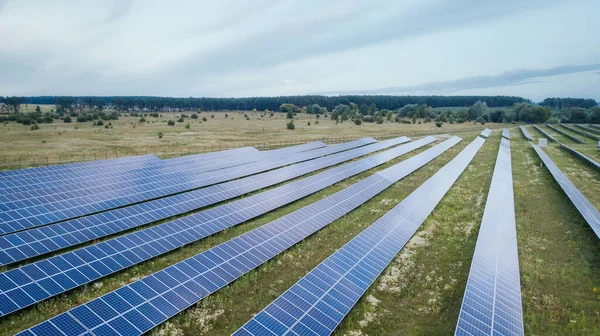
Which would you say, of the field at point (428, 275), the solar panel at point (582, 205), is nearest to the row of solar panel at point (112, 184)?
the field at point (428, 275)

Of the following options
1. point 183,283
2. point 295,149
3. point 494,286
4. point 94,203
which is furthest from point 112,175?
point 494,286

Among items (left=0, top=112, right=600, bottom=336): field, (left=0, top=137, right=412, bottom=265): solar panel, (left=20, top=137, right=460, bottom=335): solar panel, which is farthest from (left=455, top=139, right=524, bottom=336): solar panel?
(left=0, top=137, right=412, bottom=265): solar panel

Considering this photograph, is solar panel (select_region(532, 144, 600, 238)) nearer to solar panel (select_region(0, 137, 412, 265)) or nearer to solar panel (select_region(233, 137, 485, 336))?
solar panel (select_region(233, 137, 485, 336))

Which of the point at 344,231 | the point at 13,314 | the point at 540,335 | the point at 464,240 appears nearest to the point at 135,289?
the point at 13,314

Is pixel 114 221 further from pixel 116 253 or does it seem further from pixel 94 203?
pixel 116 253

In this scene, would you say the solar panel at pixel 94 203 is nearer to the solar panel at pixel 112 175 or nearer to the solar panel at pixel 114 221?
the solar panel at pixel 114 221
